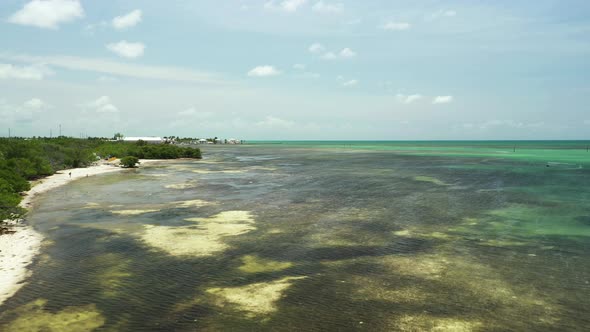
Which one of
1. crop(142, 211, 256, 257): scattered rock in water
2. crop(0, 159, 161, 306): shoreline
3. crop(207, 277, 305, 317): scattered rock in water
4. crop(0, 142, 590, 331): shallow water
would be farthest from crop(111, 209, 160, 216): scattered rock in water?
crop(207, 277, 305, 317): scattered rock in water

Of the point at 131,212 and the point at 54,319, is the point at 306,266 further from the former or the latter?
the point at 131,212

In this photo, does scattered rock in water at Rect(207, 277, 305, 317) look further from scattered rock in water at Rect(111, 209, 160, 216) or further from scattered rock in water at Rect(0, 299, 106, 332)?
scattered rock in water at Rect(111, 209, 160, 216)

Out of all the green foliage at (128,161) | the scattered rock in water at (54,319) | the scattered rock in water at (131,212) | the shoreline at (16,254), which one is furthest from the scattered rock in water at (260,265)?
the green foliage at (128,161)

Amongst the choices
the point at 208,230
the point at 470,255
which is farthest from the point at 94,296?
the point at 470,255

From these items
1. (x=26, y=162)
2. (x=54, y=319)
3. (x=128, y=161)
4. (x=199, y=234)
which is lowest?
(x=54, y=319)

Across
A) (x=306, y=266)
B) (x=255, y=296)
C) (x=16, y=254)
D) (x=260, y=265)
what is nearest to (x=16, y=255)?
(x=16, y=254)

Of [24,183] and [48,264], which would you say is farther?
[24,183]

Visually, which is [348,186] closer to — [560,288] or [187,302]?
[560,288]

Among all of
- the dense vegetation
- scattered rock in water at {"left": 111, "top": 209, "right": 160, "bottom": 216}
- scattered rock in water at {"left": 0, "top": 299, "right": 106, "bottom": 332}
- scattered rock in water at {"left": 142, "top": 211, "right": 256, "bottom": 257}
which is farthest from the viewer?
scattered rock in water at {"left": 111, "top": 209, "right": 160, "bottom": 216}
